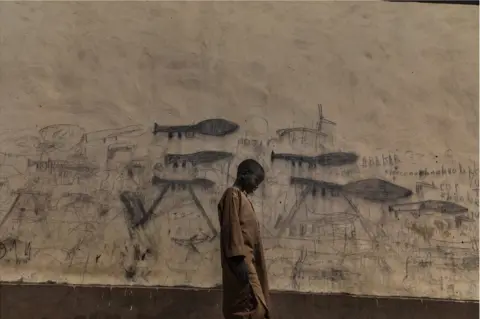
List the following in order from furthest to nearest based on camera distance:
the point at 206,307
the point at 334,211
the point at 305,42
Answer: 1. the point at 305,42
2. the point at 334,211
3. the point at 206,307

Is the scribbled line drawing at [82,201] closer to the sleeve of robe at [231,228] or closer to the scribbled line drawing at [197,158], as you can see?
the scribbled line drawing at [197,158]

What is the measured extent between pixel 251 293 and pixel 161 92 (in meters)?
2.79

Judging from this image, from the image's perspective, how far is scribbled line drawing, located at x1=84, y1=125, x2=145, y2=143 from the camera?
17.8ft

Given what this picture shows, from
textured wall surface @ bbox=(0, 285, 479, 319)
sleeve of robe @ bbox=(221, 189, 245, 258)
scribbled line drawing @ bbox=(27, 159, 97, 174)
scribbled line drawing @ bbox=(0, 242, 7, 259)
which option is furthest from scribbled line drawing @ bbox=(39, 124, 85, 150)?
sleeve of robe @ bbox=(221, 189, 245, 258)

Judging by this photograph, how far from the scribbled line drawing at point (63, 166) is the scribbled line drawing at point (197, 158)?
81 centimetres

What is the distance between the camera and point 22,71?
18.4 ft

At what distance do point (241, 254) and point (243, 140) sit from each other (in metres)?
2.10

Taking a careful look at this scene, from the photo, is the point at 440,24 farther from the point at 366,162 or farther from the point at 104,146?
the point at 104,146

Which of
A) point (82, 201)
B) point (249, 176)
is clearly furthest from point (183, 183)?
point (249, 176)

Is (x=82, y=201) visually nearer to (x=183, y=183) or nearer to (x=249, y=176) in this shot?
(x=183, y=183)

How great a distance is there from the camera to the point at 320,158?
5.43 metres

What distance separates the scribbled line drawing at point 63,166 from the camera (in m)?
5.36

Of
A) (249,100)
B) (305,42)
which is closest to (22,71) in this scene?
(249,100)

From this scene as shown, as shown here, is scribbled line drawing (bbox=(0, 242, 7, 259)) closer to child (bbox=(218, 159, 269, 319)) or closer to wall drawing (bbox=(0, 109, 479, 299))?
wall drawing (bbox=(0, 109, 479, 299))
